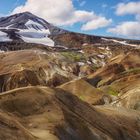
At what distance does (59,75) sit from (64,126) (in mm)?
72898

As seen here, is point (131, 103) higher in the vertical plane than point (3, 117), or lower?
lower

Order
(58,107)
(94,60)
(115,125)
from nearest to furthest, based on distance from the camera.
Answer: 1. (58,107)
2. (115,125)
3. (94,60)

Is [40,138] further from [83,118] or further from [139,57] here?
[139,57]

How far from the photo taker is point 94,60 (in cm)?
17288

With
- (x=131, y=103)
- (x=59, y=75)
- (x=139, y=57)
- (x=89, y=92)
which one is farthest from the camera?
(x=139, y=57)

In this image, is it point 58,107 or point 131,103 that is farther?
point 131,103

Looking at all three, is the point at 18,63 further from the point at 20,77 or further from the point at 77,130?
the point at 77,130

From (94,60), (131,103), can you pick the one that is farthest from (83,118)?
(94,60)

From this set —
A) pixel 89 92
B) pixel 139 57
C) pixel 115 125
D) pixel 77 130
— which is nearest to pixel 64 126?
pixel 77 130

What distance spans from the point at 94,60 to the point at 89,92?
101093mm

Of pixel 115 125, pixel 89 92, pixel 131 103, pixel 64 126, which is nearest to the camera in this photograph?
pixel 64 126

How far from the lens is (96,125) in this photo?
1481 inches

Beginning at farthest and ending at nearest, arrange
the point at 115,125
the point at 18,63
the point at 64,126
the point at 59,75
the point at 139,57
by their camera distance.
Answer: the point at 139,57, the point at 18,63, the point at 59,75, the point at 115,125, the point at 64,126

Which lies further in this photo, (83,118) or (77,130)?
(83,118)
